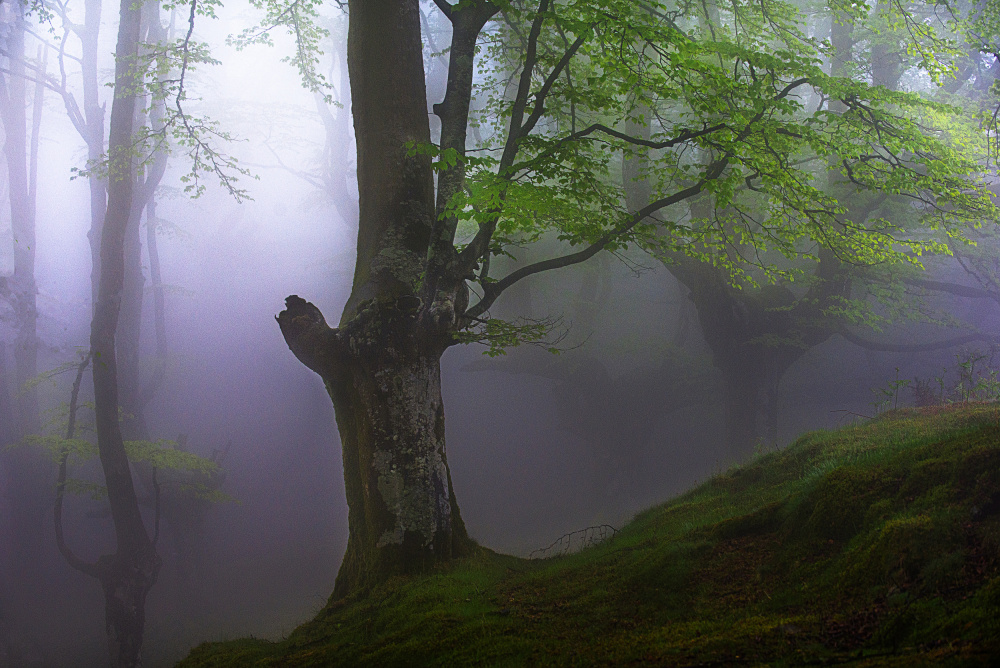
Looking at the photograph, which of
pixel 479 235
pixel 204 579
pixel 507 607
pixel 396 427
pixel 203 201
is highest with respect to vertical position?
pixel 203 201

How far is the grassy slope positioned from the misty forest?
2 cm

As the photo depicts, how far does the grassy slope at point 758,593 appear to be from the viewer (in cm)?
220

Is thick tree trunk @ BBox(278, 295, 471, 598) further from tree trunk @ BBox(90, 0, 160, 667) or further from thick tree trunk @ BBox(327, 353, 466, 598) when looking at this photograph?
tree trunk @ BBox(90, 0, 160, 667)

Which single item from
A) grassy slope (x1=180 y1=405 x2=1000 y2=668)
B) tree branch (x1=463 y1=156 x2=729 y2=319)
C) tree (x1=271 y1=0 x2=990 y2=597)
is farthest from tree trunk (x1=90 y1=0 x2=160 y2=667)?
tree branch (x1=463 y1=156 x2=729 y2=319)

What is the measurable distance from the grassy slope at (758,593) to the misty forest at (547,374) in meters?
0.02

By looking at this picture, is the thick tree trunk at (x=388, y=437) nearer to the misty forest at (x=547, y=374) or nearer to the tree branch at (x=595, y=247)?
the misty forest at (x=547, y=374)

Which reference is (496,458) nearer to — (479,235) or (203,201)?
(479,235)

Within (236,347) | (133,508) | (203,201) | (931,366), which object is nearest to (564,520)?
(133,508)

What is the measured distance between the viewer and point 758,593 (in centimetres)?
308

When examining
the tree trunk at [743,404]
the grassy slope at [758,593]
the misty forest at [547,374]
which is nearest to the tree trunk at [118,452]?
the misty forest at [547,374]

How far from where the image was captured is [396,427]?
17.6 feet

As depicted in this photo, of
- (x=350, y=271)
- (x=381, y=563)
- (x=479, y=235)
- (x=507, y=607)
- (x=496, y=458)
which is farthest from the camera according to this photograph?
(x=350, y=271)

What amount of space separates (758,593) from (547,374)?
15048mm

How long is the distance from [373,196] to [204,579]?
48.1ft
